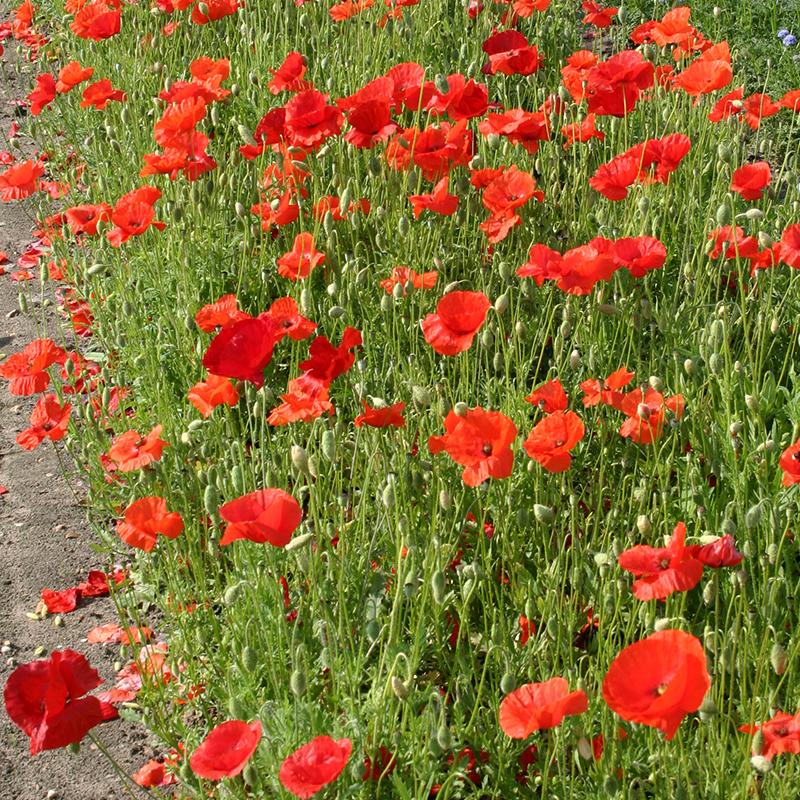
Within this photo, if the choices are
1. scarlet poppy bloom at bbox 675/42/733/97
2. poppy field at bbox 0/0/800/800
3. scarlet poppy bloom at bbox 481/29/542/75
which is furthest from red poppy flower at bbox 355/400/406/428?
scarlet poppy bloom at bbox 481/29/542/75

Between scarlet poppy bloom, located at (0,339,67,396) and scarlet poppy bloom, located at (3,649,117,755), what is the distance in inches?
47.4

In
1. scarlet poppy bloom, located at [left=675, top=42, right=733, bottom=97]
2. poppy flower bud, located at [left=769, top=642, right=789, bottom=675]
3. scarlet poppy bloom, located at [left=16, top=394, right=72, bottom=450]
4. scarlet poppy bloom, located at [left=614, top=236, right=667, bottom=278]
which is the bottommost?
scarlet poppy bloom, located at [left=16, top=394, right=72, bottom=450]

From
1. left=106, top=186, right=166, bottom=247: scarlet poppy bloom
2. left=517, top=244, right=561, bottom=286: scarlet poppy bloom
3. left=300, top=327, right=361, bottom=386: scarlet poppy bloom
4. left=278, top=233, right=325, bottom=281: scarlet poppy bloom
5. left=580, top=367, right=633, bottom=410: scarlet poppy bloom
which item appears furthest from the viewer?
left=106, top=186, right=166, bottom=247: scarlet poppy bloom

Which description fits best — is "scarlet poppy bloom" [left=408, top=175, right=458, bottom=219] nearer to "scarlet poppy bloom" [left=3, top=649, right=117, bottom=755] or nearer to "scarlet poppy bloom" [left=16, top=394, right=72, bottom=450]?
"scarlet poppy bloom" [left=16, top=394, right=72, bottom=450]

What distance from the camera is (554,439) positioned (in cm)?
216

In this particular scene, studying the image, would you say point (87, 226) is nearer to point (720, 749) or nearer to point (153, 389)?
point (153, 389)

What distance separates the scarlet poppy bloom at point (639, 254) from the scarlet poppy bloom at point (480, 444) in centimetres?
72

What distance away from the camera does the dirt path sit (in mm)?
2402

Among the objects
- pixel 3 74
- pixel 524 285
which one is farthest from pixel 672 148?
pixel 3 74

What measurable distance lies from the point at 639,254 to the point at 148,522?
1195 mm

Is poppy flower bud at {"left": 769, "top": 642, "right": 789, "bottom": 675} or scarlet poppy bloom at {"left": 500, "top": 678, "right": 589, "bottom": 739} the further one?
poppy flower bud at {"left": 769, "top": 642, "right": 789, "bottom": 675}

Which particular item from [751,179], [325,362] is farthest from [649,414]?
[751,179]

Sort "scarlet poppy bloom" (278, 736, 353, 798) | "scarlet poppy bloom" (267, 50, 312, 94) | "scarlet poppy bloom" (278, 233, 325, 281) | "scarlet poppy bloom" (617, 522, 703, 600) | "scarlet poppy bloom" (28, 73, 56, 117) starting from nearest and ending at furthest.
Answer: "scarlet poppy bloom" (278, 736, 353, 798)
"scarlet poppy bloom" (617, 522, 703, 600)
"scarlet poppy bloom" (278, 233, 325, 281)
"scarlet poppy bloom" (267, 50, 312, 94)
"scarlet poppy bloom" (28, 73, 56, 117)

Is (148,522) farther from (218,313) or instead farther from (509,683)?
(509,683)
